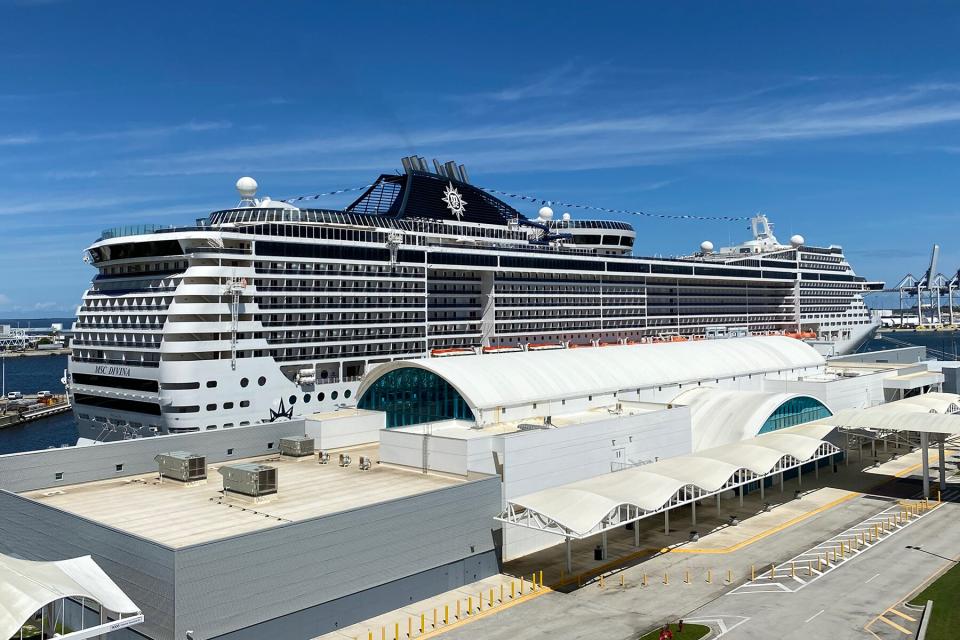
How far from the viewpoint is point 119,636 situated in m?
26.8

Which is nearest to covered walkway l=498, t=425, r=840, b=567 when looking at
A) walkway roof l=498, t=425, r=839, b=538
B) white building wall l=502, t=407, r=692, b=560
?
walkway roof l=498, t=425, r=839, b=538

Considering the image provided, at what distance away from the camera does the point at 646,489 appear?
35000mm

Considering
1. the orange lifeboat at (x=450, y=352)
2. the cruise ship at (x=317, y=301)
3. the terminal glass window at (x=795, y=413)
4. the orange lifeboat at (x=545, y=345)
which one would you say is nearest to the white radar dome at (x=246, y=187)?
the cruise ship at (x=317, y=301)

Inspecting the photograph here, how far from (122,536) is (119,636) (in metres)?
3.82

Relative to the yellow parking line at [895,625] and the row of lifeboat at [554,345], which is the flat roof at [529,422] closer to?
the row of lifeboat at [554,345]

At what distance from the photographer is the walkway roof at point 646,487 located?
3192 cm

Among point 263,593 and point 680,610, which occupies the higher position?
point 263,593

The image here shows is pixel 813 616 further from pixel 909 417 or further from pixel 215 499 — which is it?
pixel 215 499

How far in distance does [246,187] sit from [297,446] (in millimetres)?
25436

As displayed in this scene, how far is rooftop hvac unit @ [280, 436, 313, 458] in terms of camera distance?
4222 cm

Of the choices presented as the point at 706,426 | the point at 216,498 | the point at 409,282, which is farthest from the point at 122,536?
the point at 409,282

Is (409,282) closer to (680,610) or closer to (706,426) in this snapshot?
(706,426)

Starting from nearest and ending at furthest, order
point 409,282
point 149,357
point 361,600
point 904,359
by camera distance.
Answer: point 361,600 < point 149,357 < point 409,282 < point 904,359

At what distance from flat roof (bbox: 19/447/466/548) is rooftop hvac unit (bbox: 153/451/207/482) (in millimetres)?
432
